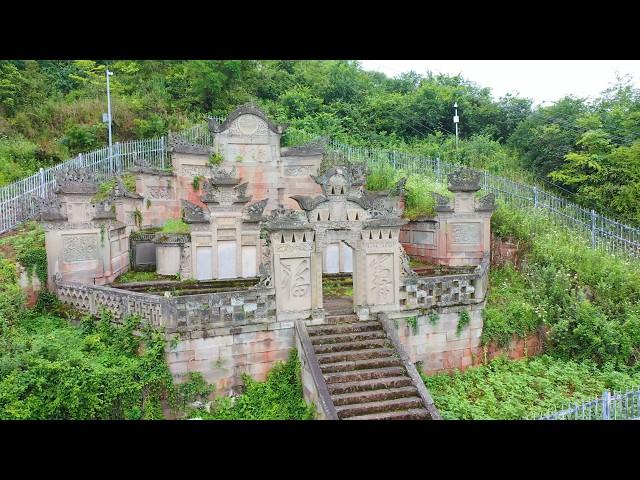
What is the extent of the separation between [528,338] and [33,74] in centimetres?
2911

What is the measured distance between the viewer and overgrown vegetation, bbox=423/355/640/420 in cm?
1025

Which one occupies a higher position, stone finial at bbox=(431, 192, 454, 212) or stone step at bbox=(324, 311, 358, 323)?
stone finial at bbox=(431, 192, 454, 212)

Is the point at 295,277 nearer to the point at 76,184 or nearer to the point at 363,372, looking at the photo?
the point at 363,372

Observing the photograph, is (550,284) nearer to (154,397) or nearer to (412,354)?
(412,354)

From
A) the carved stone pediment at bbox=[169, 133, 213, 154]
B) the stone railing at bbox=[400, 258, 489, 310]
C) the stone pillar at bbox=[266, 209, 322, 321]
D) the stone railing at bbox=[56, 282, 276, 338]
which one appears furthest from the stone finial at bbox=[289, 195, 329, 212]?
the carved stone pediment at bbox=[169, 133, 213, 154]

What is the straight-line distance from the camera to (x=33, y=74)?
2786 cm

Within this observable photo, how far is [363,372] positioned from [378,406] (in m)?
0.87

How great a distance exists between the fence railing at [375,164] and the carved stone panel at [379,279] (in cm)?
872

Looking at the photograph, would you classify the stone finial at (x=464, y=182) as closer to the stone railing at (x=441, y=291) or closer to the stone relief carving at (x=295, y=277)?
the stone railing at (x=441, y=291)

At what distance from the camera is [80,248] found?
13.3m

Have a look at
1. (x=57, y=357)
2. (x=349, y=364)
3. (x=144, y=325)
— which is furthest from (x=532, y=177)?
(x=57, y=357)

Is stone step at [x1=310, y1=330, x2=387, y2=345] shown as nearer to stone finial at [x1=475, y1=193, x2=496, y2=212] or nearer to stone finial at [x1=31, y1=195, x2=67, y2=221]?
stone finial at [x1=475, y1=193, x2=496, y2=212]

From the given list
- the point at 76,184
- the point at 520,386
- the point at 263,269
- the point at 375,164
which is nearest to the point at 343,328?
the point at 263,269

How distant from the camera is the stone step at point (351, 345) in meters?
10.4
